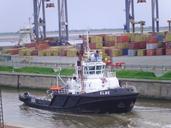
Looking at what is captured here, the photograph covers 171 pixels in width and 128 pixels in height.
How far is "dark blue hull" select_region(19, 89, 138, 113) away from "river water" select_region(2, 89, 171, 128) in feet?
1.42

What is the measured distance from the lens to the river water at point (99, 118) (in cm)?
3494

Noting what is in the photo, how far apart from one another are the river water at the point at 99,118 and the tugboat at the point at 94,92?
55 centimetres

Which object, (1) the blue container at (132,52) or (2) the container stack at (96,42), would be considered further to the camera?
(2) the container stack at (96,42)

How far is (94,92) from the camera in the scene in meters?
37.9

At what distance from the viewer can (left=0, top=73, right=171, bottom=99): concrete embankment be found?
43875 millimetres

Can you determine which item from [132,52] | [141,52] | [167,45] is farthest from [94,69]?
[132,52]

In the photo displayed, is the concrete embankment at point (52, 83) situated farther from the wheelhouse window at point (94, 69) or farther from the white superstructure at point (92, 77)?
the wheelhouse window at point (94, 69)

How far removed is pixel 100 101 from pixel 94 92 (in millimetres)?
740

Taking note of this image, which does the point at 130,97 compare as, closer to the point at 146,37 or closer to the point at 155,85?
the point at 155,85

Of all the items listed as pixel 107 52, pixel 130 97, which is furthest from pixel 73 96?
pixel 107 52

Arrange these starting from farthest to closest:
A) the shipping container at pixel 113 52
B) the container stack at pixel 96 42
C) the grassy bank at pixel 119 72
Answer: the container stack at pixel 96 42 < the shipping container at pixel 113 52 < the grassy bank at pixel 119 72

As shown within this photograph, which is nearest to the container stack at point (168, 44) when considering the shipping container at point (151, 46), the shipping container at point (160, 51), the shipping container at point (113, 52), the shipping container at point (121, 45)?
the shipping container at point (160, 51)

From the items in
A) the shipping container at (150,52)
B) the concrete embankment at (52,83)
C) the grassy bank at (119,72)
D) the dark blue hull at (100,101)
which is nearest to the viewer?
the dark blue hull at (100,101)

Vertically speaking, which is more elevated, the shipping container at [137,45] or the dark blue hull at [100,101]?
the shipping container at [137,45]
